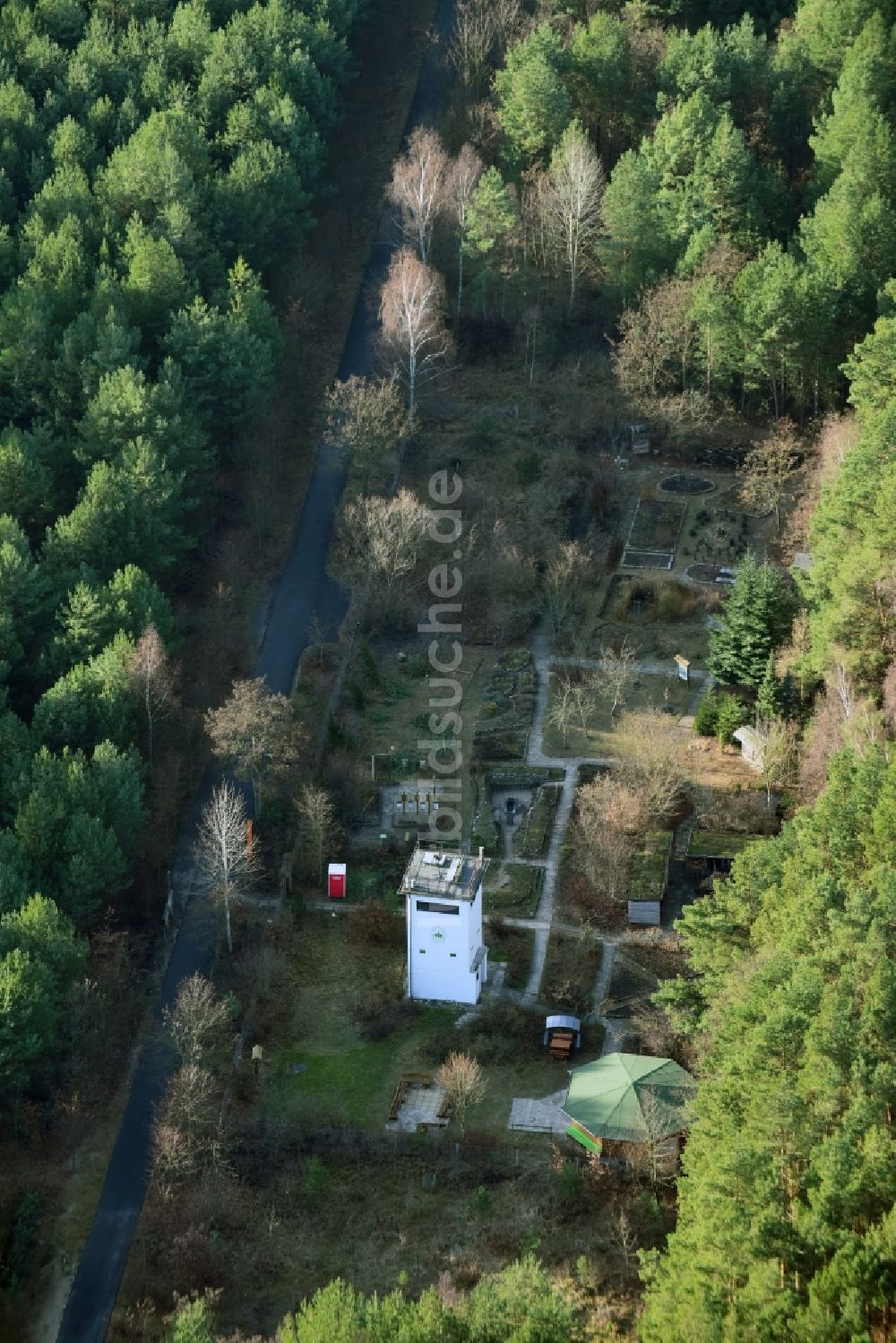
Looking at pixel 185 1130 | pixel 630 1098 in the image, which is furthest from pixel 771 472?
pixel 185 1130

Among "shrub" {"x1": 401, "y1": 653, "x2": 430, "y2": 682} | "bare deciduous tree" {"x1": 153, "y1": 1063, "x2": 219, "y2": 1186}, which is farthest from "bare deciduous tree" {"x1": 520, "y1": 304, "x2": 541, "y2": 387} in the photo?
"bare deciduous tree" {"x1": 153, "y1": 1063, "x2": 219, "y2": 1186}

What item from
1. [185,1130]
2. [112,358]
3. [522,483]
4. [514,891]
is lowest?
[185,1130]

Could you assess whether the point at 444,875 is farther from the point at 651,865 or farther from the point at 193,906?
the point at 193,906

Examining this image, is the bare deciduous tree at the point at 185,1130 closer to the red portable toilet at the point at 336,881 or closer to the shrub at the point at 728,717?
the red portable toilet at the point at 336,881

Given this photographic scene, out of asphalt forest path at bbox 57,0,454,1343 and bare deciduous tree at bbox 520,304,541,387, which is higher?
bare deciduous tree at bbox 520,304,541,387

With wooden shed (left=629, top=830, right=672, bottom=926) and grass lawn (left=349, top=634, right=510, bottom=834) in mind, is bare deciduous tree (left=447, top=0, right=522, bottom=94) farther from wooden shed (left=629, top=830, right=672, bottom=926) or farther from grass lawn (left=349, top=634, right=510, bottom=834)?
wooden shed (left=629, top=830, right=672, bottom=926)

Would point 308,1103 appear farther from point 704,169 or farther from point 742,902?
point 704,169
